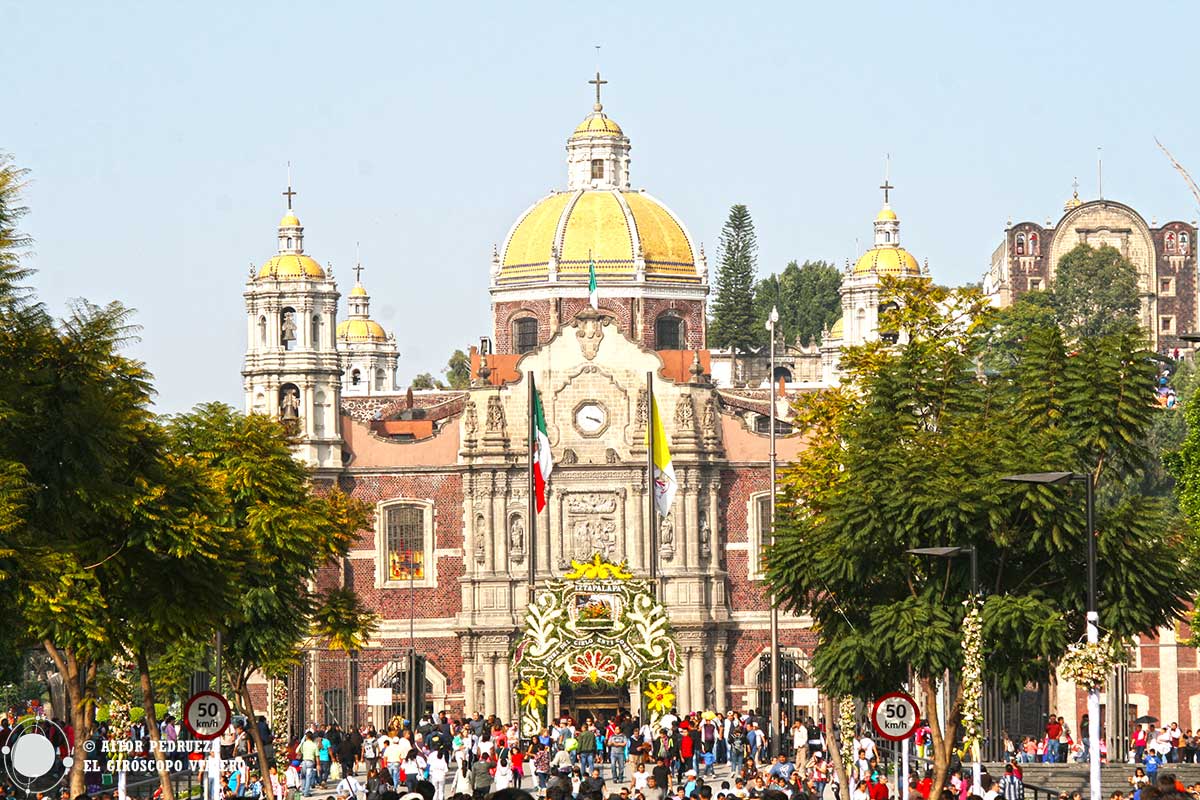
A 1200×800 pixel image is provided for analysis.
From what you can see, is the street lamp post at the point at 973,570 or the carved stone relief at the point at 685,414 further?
the carved stone relief at the point at 685,414

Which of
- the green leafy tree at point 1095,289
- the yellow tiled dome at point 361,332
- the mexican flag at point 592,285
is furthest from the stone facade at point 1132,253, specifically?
the mexican flag at point 592,285

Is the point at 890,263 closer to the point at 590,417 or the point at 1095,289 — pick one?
the point at 590,417

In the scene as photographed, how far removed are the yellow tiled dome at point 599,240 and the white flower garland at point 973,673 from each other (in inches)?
2349

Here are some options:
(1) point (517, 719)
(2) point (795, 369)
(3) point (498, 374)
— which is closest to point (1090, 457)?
(1) point (517, 719)

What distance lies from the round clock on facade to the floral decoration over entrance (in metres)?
17.1

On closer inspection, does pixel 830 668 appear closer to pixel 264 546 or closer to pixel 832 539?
pixel 832 539

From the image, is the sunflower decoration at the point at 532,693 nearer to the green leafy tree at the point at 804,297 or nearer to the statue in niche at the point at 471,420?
the statue in niche at the point at 471,420

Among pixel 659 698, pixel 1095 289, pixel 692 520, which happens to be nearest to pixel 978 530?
pixel 659 698

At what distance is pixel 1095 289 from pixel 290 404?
5826 centimetres

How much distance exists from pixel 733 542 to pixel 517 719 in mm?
10073

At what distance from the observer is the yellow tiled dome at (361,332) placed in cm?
15238

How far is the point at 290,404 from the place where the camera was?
92.4m

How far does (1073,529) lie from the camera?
45656mm

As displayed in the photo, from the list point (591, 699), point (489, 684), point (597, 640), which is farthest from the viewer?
point (489, 684)
